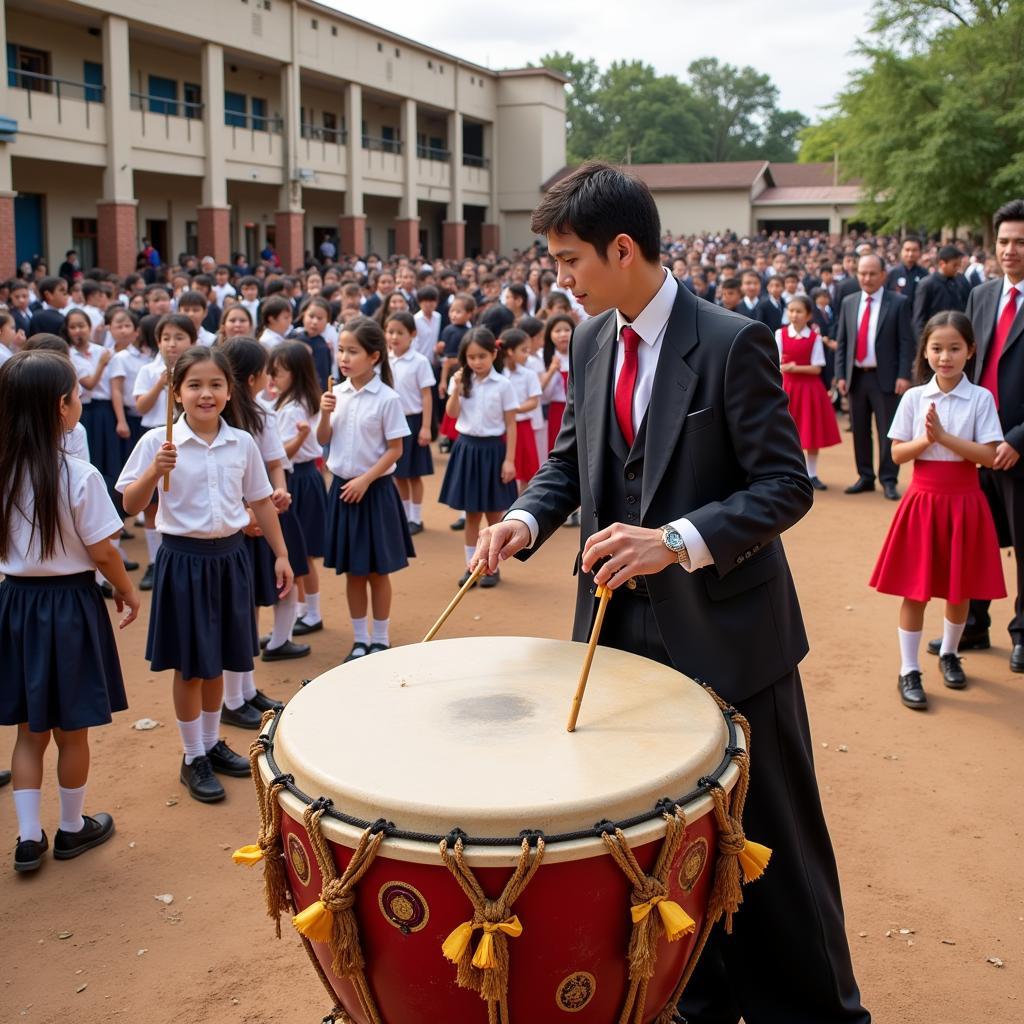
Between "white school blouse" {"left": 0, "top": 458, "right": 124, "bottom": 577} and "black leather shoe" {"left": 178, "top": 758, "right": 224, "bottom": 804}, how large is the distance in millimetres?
977

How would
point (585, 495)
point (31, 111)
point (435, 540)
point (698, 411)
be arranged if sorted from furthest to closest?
point (31, 111) → point (435, 540) → point (585, 495) → point (698, 411)

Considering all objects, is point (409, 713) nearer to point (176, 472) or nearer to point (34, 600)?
point (34, 600)

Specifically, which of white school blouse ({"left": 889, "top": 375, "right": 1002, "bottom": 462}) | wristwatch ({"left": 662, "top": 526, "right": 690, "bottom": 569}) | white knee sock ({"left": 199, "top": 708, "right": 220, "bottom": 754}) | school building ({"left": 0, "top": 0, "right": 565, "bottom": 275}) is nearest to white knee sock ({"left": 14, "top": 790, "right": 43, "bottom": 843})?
white knee sock ({"left": 199, "top": 708, "right": 220, "bottom": 754})

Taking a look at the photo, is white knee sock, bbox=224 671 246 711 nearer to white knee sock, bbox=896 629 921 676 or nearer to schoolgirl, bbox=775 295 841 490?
white knee sock, bbox=896 629 921 676

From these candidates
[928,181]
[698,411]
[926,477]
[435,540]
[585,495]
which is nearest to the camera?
[698,411]

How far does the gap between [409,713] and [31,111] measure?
21528 millimetres

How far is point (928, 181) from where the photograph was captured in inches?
917

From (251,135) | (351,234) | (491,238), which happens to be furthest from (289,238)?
(491,238)

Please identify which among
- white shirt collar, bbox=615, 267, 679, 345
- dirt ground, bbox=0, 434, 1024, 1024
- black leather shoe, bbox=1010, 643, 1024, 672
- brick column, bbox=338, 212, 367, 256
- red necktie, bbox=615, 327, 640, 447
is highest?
brick column, bbox=338, 212, 367, 256

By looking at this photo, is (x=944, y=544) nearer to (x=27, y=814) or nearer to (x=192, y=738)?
(x=192, y=738)

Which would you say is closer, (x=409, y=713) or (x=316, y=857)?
(x=316, y=857)

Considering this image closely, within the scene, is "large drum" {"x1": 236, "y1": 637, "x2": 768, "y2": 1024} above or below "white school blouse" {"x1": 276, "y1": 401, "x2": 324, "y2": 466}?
below

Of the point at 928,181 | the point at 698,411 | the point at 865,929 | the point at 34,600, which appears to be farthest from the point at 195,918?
the point at 928,181

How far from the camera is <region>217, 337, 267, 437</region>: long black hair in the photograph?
15.6 ft
